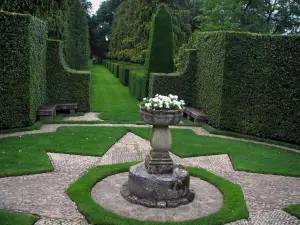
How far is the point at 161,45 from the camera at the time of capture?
1927cm

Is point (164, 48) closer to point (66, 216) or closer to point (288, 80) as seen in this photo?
point (288, 80)

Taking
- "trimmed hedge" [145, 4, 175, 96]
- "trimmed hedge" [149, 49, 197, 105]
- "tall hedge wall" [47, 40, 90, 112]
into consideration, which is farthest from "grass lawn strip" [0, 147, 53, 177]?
"trimmed hedge" [145, 4, 175, 96]

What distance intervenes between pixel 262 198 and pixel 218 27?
23.7m

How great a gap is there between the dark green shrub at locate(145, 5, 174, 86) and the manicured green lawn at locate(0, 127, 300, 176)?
23.9ft

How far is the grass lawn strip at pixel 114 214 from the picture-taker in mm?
5668

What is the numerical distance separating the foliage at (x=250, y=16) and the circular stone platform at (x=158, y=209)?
23.2 meters

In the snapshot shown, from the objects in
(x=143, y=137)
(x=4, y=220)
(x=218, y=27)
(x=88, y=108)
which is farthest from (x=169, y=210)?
(x=218, y=27)

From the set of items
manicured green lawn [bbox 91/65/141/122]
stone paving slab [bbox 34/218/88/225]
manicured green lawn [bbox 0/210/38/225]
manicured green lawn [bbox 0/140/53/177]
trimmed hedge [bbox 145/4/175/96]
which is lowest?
manicured green lawn [bbox 91/65/141/122]

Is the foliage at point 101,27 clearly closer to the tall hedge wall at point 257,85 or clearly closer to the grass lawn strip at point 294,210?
the tall hedge wall at point 257,85

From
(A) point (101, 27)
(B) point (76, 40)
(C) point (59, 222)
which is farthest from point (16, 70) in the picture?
(A) point (101, 27)

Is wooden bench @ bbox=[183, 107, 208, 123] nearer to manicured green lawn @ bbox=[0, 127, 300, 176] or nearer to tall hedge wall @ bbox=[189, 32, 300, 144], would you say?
tall hedge wall @ bbox=[189, 32, 300, 144]

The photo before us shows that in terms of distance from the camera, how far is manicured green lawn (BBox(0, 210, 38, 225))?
5.35 metres

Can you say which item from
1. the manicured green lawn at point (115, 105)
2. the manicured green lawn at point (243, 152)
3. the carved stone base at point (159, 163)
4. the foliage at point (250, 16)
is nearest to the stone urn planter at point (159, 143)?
the carved stone base at point (159, 163)

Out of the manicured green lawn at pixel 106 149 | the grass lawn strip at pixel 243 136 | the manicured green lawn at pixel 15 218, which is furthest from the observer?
the grass lawn strip at pixel 243 136
